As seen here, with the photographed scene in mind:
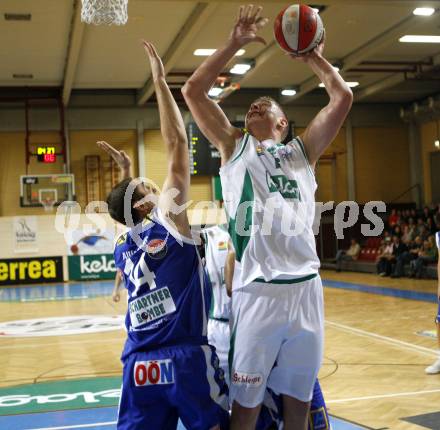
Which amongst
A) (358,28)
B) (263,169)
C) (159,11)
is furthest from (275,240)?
(358,28)

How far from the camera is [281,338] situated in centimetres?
295

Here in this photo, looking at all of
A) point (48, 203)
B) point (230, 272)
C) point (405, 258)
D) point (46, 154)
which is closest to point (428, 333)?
point (230, 272)

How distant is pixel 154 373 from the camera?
2.83 metres

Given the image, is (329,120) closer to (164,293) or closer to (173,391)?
(164,293)

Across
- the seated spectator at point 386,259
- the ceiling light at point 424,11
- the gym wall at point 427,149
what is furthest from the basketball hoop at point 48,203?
the gym wall at point 427,149

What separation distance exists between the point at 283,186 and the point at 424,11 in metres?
12.9

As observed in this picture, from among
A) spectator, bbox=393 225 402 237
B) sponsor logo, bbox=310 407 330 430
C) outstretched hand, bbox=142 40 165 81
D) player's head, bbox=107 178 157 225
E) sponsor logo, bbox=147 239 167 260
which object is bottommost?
sponsor logo, bbox=310 407 330 430

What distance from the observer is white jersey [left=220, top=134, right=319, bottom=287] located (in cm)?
302

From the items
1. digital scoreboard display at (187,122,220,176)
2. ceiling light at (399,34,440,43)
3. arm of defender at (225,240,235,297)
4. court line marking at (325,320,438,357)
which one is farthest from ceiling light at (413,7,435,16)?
arm of defender at (225,240,235,297)

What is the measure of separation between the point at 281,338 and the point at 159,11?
12772 millimetres

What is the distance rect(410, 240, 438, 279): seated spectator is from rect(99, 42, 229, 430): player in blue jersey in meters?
15.4

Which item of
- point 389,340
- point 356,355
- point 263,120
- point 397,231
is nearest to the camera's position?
point 263,120

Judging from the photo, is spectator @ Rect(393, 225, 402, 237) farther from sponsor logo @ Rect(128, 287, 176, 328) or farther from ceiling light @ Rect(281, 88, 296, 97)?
sponsor logo @ Rect(128, 287, 176, 328)

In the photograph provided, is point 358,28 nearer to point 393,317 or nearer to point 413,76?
point 413,76
